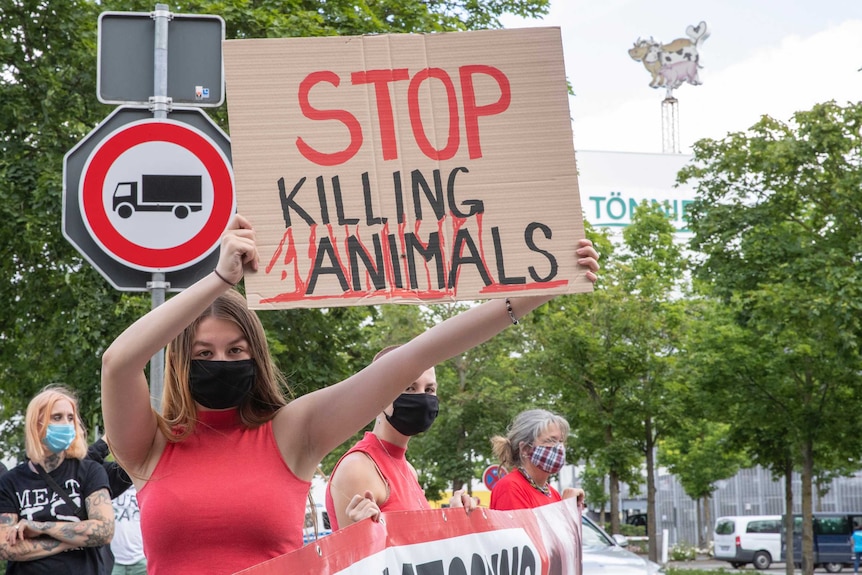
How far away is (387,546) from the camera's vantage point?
324 centimetres

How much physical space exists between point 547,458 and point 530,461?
11 cm

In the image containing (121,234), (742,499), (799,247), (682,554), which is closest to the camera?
(121,234)

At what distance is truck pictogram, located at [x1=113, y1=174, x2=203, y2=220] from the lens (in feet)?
13.5

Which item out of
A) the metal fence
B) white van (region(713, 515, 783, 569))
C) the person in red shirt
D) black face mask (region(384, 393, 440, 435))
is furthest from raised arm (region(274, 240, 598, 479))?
the metal fence

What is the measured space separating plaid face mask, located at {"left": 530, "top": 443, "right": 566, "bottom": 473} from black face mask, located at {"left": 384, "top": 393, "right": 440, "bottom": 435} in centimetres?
175

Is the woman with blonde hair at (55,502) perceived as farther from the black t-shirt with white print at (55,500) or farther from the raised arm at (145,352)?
the raised arm at (145,352)

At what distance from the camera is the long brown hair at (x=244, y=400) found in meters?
2.71

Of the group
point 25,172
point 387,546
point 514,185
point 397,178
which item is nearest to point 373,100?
point 397,178

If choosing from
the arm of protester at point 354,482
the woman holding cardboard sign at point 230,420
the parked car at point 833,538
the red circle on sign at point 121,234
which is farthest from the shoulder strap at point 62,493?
the parked car at point 833,538

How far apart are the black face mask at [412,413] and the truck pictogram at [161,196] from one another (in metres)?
1.17

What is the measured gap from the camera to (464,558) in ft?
12.3

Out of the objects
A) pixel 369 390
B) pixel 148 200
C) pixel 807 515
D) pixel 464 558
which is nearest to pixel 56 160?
pixel 148 200

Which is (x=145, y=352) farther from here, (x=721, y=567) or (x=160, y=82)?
(x=721, y=567)

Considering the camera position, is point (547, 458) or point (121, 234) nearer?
point (121, 234)
